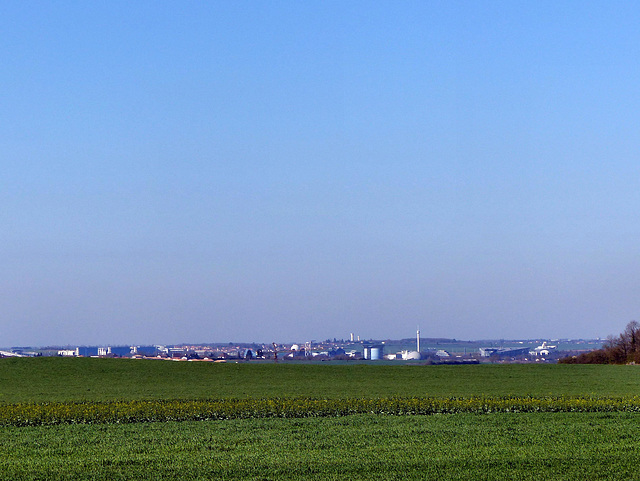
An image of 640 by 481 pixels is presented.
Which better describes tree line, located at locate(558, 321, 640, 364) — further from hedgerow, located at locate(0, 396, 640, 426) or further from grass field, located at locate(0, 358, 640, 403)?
hedgerow, located at locate(0, 396, 640, 426)

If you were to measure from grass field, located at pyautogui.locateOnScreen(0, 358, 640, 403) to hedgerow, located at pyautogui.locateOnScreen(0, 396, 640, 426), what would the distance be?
7655 mm

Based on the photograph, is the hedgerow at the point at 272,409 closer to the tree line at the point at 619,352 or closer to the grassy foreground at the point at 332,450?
the grassy foreground at the point at 332,450

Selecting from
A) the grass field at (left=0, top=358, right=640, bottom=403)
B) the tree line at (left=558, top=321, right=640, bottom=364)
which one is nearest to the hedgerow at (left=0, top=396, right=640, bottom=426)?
the grass field at (left=0, top=358, right=640, bottom=403)

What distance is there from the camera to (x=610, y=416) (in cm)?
2256

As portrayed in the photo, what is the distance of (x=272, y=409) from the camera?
81.1 feet

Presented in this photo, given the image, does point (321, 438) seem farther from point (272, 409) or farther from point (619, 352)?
point (619, 352)

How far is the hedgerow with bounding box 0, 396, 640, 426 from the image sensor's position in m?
23.0

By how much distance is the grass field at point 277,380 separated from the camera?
35906 mm

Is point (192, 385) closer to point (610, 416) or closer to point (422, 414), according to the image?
point (422, 414)

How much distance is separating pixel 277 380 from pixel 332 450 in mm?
31625

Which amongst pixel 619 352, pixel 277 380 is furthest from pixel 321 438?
pixel 619 352

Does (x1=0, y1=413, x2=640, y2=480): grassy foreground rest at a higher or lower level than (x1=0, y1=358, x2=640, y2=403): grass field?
higher

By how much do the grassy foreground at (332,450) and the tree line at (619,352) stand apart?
54.5 meters

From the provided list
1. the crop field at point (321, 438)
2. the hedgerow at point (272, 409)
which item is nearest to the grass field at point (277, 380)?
the crop field at point (321, 438)
